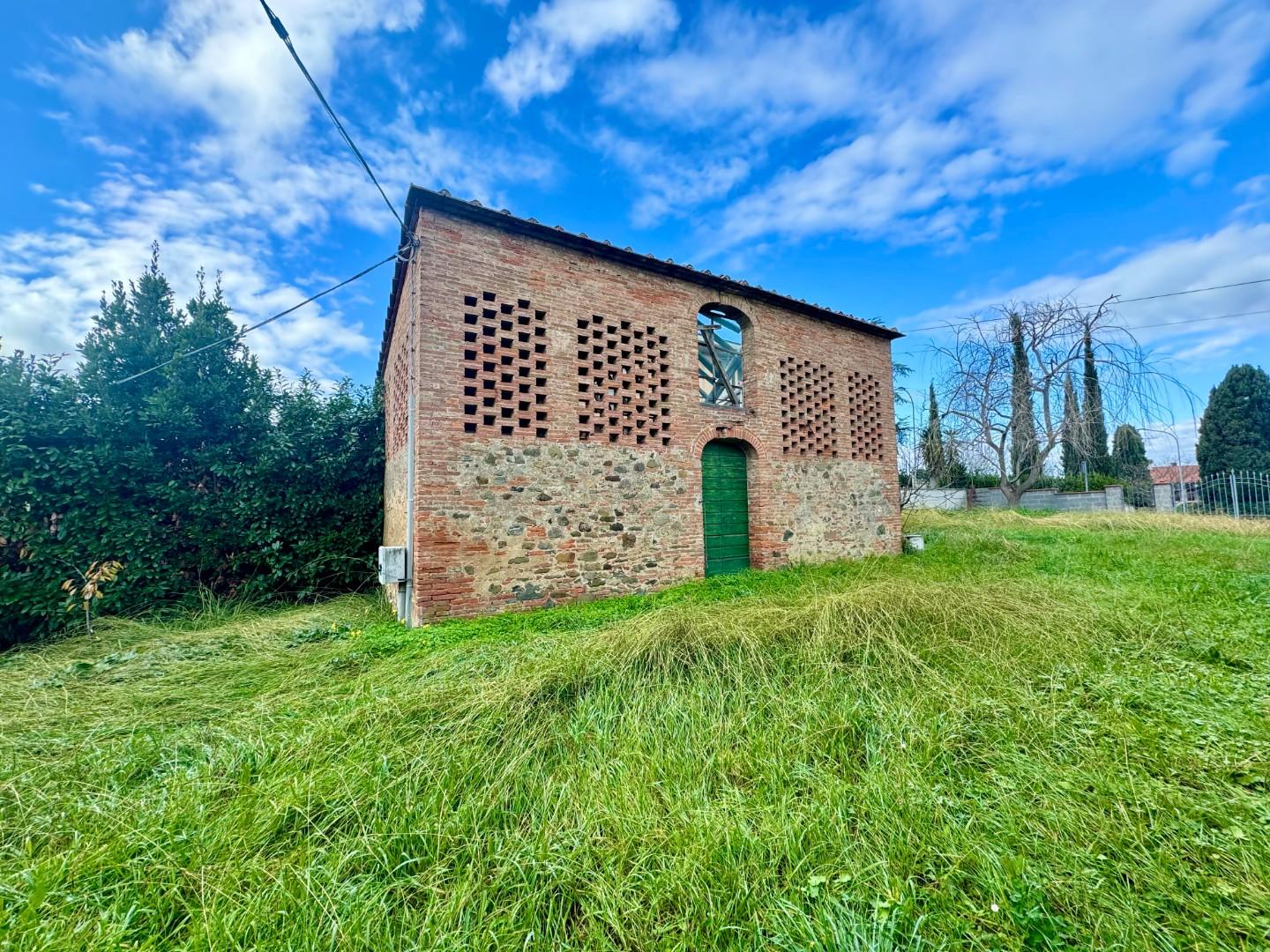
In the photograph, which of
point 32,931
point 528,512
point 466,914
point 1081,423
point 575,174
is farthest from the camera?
point 1081,423

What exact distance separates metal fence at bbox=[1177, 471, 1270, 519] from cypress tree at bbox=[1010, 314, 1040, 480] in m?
4.51

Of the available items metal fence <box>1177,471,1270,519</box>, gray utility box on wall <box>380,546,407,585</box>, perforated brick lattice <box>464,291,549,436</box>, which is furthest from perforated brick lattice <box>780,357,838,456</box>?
metal fence <box>1177,471,1270,519</box>

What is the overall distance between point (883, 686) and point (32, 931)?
4080 millimetres

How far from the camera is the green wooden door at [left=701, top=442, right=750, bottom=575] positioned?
25.5 ft

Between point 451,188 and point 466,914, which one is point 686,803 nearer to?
point 466,914

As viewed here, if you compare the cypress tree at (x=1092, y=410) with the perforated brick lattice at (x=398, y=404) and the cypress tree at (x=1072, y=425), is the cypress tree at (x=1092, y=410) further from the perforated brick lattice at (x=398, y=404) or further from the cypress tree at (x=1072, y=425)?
the perforated brick lattice at (x=398, y=404)

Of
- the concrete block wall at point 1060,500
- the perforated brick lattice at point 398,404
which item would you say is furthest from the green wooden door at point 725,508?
the concrete block wall at point 1060,500

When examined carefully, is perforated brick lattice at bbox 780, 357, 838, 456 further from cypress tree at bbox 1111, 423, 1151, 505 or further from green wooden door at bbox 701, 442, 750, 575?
cypress tree at bbox 1111, 423, 1151, 505

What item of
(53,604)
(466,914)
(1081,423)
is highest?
(1081,423)

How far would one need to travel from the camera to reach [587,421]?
6.48m

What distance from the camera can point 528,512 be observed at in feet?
19.5

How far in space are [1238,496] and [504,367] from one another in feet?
67.2

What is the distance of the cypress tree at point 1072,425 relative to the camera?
13.7 m

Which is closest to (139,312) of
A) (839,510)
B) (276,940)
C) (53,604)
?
(53,604)
